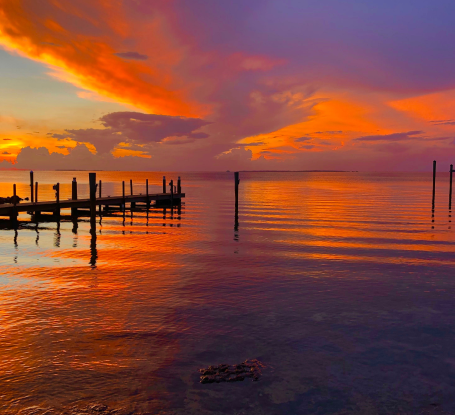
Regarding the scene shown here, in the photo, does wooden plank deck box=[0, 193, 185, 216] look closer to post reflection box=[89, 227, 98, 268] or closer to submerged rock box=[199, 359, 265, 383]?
post reflection box=[89, 227, 98, 268]

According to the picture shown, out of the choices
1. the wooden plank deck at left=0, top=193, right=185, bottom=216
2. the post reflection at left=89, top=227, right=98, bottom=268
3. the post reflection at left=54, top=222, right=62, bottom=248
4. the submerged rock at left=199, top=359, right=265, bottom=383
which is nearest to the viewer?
the submerged rock at left=199, top=359, right=265, bottom=383

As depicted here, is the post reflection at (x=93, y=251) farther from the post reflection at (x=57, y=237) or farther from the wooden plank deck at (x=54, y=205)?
the wooden plank deck at (x=54, y=205)

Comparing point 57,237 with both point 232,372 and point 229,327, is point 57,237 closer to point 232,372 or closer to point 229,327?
point 229,327

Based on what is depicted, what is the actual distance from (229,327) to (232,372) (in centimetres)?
213

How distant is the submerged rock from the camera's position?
6941mm

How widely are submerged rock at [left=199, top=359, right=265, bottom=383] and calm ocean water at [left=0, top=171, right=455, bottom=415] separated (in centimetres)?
18

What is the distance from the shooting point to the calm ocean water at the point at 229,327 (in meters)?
6.48

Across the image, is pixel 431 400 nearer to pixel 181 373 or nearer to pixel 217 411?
pixel 217 411

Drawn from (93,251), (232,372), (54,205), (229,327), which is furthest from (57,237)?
(232,372)

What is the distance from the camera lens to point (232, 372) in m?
7.18

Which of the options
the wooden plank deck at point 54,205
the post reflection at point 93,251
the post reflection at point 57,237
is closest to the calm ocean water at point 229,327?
the post reflection at point 93,251

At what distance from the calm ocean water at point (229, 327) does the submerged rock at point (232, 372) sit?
0.18 m

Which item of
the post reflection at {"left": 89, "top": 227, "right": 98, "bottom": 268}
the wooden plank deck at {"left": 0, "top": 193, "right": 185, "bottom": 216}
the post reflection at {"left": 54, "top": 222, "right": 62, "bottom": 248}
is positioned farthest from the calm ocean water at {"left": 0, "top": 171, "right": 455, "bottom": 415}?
the wooden plank deck at {"left": 0, "top": 193, "right": 185, "bottom": 216}

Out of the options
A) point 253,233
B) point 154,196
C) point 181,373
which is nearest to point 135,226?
point 253,233
